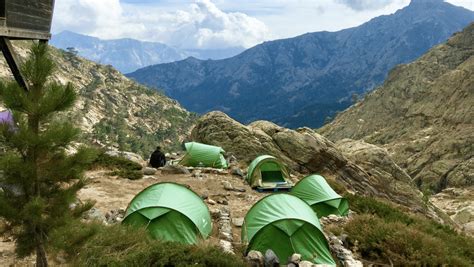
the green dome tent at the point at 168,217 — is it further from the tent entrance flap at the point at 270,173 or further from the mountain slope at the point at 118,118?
the mountain slope at the point at 118,118

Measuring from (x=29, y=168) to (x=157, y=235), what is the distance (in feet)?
22.5

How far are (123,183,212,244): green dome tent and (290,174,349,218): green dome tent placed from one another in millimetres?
8001

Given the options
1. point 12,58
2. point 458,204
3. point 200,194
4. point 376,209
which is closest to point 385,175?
point 376,209

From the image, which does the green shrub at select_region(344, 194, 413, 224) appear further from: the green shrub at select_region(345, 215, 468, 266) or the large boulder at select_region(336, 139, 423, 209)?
the large boulder at select_region(336, 139, 423, 209)

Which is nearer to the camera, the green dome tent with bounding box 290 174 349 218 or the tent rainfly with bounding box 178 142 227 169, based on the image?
the green dome tent with bounding box 290 174 349 218

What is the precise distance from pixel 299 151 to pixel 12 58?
3516 cm

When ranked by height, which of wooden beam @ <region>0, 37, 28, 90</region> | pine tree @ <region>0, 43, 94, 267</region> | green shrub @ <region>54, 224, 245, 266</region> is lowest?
green shrub @ <region>54, 224, 245, 266</region>

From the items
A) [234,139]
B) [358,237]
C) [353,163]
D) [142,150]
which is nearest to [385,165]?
[353,163]

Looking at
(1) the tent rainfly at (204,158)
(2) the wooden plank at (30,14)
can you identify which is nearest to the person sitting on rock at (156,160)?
(1) the tent rainfly at (204,158)

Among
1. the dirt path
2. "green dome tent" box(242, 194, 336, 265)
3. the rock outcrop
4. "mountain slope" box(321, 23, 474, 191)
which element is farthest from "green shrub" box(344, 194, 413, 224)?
"mountain slope" box(321, 23, 474, 191)

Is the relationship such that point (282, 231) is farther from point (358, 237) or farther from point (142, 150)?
point (142, 150)

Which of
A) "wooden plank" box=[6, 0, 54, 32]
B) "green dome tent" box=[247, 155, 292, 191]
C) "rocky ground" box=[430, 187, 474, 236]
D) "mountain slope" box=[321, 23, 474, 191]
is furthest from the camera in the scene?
"mountain slope" box=[321, 23, 474, 191]

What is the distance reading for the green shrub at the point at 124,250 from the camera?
11156 mm

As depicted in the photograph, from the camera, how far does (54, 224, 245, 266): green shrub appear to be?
1116 cm
